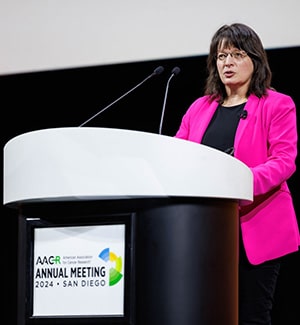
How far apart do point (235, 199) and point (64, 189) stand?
0.38 m

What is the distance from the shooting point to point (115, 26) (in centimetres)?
303

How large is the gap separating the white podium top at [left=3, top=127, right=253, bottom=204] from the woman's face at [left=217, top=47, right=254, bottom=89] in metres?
0.55

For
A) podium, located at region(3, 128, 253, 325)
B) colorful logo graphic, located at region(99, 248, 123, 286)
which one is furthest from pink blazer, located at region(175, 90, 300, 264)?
colorful logo graphic, located at region(99, 248, 123, 286)

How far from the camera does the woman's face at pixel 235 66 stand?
1.97 m

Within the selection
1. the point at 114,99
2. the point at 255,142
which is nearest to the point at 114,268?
the point at 255,142

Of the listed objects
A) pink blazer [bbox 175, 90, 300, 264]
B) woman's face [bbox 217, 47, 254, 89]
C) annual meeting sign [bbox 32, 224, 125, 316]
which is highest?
woman's face [bbox 217, 47, 254, 89]

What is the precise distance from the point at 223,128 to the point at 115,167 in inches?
23.4

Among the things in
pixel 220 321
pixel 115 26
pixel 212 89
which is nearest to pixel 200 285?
pixel 220 321

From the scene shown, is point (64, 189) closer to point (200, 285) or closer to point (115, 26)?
point (200, 285)

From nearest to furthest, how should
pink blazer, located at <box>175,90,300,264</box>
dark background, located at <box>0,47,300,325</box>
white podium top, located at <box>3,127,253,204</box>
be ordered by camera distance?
white podium top, located at <box>3,127,253,204</box>
pink blazer, located at <box>175,90,300,264</box>
dark background, located at <box>0,47,300,325</box>

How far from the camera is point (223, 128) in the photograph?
6.35 feet

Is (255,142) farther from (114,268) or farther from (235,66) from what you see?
(114,268)

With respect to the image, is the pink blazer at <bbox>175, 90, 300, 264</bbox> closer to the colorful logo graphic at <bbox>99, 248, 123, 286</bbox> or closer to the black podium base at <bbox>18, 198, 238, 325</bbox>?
the black podium base at <bbox>18, 198, 238, 325</bbox>

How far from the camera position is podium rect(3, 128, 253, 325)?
1.42 metres
